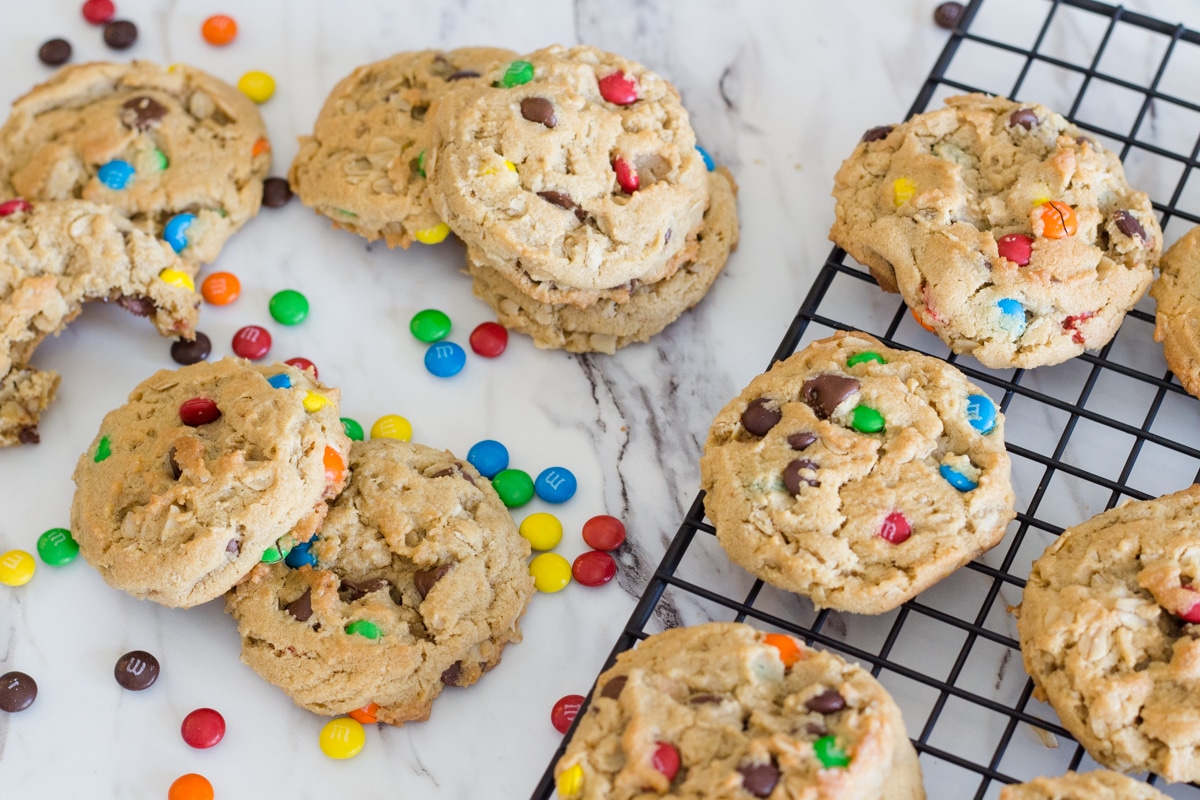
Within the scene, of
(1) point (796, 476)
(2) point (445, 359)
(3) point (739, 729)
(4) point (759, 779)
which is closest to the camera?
(4) point (759, 779)

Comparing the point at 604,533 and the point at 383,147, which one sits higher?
the point at 383,147

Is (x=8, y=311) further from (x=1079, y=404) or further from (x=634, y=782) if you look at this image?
(x=1079, y=404)

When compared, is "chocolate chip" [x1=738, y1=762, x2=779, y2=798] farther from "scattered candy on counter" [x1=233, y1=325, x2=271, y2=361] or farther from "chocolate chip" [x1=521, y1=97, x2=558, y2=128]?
"scattered candy on counter" [x1=233, y1=325, x2=271, y2=361]

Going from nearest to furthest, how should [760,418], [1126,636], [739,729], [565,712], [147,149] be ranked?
[739,729], [1126,636], [760,418], [565,712], [147,149]

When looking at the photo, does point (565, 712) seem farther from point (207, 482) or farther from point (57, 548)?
point (57, 548)

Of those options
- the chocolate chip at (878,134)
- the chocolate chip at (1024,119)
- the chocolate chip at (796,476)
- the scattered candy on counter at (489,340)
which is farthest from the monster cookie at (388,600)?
the chocolate chip at (1024,119)

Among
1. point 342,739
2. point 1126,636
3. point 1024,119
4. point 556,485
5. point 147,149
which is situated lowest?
point 342,739

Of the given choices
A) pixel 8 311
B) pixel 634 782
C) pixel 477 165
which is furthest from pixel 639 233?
pixel 8 311

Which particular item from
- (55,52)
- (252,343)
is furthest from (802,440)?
(55,52)
